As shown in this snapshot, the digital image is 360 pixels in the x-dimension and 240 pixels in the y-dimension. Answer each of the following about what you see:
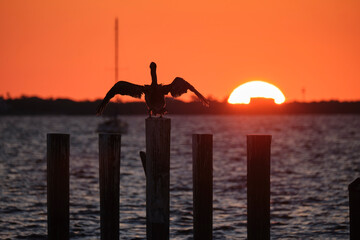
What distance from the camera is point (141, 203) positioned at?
18328 millimetres

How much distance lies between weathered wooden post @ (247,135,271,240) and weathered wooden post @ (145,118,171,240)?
1109mm

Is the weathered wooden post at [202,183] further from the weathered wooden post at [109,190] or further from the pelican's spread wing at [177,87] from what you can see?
the weathered wooden post at [109,190]

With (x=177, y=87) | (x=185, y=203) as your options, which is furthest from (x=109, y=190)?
(x=185, y=203)

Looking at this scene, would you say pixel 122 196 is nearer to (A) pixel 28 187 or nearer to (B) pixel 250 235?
(A) pixel 28 187

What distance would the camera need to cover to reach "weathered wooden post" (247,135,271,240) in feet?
26.2

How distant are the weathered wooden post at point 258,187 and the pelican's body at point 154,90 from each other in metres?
1.16

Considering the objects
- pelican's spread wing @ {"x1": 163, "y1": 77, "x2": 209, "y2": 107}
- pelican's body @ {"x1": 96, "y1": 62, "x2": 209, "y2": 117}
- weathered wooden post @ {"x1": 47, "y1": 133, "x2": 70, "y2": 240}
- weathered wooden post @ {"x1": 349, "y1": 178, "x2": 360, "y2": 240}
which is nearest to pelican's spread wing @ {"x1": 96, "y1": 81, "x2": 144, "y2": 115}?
pelican's body @ {"x1": 96, "y1": 62, "x2": 209, "y2": 117}

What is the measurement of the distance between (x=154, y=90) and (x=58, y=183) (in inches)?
73.8

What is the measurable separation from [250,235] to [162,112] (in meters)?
1.97

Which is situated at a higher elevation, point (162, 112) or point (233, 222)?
point (162, 112)

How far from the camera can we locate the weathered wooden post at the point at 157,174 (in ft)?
24.7

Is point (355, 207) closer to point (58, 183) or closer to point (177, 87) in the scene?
point (177, 87)

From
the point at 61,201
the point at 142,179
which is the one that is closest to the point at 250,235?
the point at 61,201

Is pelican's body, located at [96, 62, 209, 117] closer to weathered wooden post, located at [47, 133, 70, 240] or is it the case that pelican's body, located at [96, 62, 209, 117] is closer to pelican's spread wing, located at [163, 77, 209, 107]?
pelican's spread wing, located at [163, 77, 209, 107]
